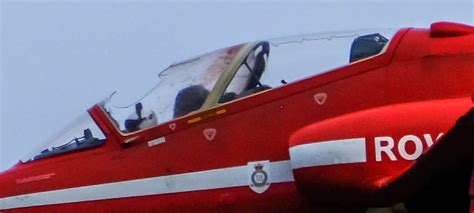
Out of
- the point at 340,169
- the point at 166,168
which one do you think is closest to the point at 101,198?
the point at 166,168

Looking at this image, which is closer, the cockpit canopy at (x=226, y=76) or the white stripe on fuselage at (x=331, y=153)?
the white stripe on fuselage at (x=331, y=153)

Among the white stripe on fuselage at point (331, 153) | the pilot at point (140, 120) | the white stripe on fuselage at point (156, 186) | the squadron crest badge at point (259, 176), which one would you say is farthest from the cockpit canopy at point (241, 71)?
the white stripe on fuselage at point (331, 153)

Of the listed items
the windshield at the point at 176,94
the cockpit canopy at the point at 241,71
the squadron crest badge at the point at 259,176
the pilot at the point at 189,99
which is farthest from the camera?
the windshield at the point at 176,94

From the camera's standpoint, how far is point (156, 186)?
1177 centimetres

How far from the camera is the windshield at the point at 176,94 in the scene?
1216 cm

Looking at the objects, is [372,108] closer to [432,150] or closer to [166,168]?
[432,150]

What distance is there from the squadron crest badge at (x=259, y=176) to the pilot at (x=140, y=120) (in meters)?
1.20

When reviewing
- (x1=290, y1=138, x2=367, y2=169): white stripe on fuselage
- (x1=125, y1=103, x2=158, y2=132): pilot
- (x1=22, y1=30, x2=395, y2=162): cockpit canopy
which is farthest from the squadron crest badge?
(x1=125, y1=103, x2=158, y2=132): pilot

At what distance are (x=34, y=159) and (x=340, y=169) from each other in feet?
11.3

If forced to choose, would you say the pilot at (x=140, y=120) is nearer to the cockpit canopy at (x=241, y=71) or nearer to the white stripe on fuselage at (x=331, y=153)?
the cockpit canopy at (x=241, y=71)

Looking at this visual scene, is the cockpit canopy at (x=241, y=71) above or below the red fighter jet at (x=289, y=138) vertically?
above

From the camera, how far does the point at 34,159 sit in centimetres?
1266

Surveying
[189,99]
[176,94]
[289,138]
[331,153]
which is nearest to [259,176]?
[289,138]

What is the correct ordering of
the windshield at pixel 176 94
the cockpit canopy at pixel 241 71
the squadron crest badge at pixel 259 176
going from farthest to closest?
the windshield at pixel 176 94 < the cockpit canopy at pixel 241 71 < the squadron crest badge at pixel 259 176
